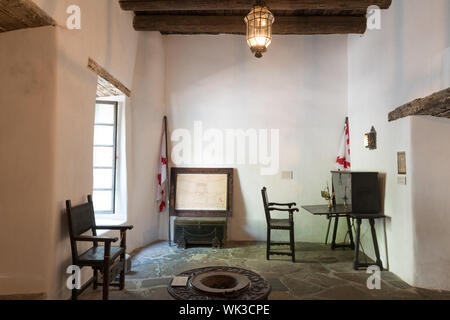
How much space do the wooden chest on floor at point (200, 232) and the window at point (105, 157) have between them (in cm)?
120

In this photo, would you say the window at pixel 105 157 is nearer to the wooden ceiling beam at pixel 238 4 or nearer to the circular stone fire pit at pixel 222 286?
Result: the wooden ceiling beam at pixel 238 4

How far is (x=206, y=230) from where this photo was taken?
5.30 metres

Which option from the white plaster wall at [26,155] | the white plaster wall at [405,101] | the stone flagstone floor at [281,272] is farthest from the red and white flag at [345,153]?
the white plaster wall at [26,155]

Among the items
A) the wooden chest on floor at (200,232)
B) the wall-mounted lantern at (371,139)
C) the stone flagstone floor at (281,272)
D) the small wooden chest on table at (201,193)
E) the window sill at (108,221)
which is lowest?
the stone flagstone floor at (281,272)

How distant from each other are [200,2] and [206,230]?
12.2 ft

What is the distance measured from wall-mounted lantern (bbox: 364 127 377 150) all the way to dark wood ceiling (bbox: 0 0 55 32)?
14.7ft

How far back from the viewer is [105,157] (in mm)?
4902

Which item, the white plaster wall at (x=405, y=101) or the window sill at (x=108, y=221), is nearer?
the white plaster wall at (x=405, y=101)

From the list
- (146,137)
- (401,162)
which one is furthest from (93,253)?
(401,162)

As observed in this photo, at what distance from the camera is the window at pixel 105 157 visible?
4.86m

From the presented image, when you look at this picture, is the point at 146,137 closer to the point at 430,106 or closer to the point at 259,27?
the point at 259,27

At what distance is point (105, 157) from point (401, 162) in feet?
14.3

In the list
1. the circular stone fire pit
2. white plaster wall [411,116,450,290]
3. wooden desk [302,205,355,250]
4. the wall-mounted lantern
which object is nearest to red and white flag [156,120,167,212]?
wooden desk [302,205,355,250]
